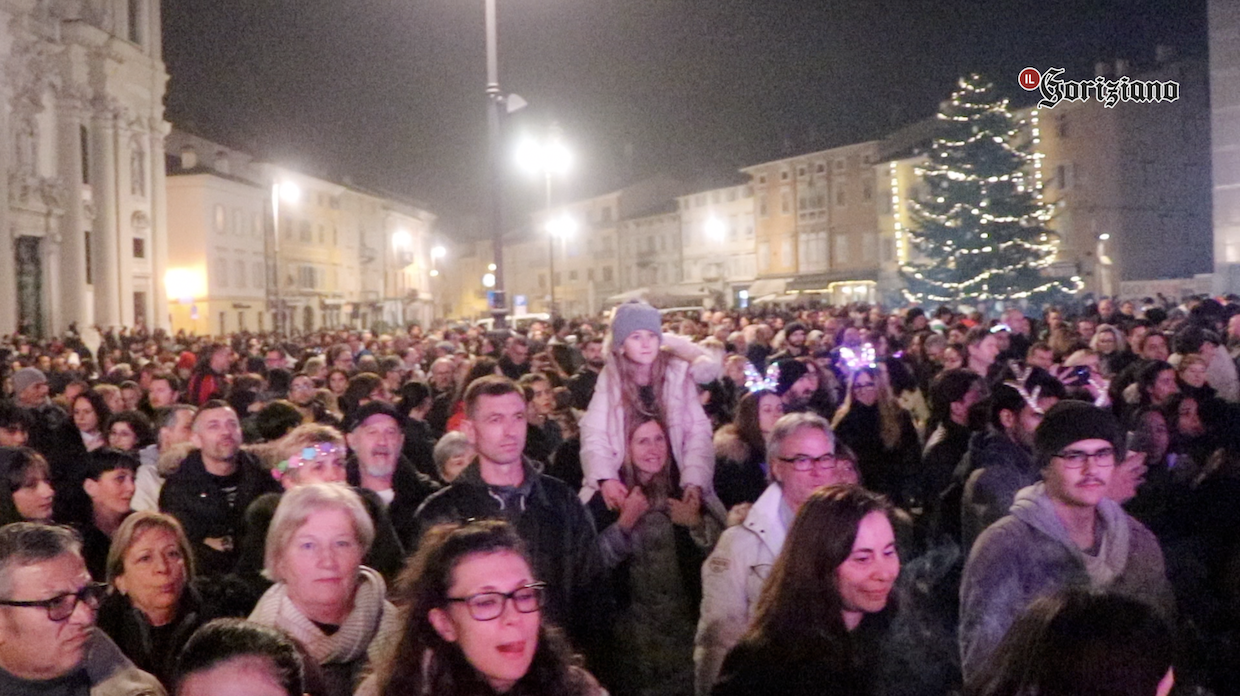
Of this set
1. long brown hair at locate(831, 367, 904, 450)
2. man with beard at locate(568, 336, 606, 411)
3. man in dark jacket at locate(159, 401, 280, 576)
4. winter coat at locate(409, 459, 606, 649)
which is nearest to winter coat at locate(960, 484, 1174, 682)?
winter coat at locate(409, 459, 606, 649)

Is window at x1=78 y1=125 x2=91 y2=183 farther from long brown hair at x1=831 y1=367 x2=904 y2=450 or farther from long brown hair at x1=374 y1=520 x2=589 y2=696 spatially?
long brown hair at x1=374 y1=520 x2=589 y2=696

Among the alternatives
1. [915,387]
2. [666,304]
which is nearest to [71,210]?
[666,304]

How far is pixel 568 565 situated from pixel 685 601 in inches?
36.7

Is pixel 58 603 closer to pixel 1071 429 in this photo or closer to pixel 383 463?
pixel 383 463

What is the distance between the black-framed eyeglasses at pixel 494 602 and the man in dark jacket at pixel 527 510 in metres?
1.69

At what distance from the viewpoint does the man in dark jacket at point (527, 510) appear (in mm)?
4871

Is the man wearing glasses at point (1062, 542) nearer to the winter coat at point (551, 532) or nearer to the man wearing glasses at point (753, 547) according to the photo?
the man wearing glasses at point (753, 547)

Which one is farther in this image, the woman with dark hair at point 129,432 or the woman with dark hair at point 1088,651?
the woman with dark hair at point 129,432

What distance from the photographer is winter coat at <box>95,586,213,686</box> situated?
4633 mm

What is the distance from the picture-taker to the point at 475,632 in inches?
121

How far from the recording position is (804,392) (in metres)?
9.15

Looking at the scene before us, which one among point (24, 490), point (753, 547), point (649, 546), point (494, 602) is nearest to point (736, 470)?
point (649, 546)

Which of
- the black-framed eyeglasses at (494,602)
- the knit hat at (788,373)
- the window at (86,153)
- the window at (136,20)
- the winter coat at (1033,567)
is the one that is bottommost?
the winter coat at (1033,567)

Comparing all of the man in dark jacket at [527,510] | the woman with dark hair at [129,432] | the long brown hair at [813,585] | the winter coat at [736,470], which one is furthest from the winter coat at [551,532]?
the woman with dark hair at [129,432]
